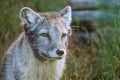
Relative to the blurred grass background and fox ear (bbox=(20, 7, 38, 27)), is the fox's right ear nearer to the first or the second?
fox ear (bbox=(20, 7, 38, 27))

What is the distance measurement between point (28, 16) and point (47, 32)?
1.21ft

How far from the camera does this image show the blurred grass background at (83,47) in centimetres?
816

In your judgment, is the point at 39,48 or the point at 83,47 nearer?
the point at 39,48

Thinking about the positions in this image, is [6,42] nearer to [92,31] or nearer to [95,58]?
[95,58]

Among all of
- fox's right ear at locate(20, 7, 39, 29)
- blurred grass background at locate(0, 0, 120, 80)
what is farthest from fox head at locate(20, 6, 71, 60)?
blurred grass background at locate(0, 0, 120, 80)

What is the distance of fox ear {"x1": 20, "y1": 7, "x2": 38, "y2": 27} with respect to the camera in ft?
23.4

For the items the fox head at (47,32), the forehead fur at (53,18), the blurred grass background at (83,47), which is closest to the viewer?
the fox head at (47,32)

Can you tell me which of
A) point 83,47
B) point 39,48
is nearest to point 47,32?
point 39,48

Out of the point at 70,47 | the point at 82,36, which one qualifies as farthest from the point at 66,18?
the point at 82,36

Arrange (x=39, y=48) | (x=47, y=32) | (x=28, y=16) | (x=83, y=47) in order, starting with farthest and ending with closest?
(x=83, y=47)
(x=28, y=16)
(x=39, y=48)
(x=47, y=32)

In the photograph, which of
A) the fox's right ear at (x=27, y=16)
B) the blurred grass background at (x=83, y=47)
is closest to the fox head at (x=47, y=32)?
the fox's right ear at (x=27, y=16)

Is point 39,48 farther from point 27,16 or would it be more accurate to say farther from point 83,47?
point 83,47

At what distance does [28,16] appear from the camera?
715cm

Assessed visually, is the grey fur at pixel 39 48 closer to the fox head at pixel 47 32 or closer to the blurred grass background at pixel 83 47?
the fox head at pixel 47 32
